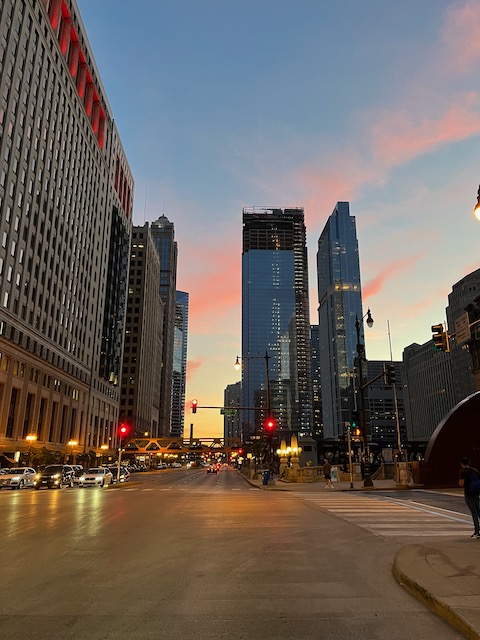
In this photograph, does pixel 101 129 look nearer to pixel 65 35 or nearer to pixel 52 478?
pixel 65 35

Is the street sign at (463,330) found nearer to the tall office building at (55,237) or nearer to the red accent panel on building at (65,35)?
the tall office building at (55,237)

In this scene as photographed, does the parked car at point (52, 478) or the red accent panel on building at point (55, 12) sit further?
the red accent panel on building at point (55, 12)

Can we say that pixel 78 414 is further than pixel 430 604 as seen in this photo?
Yes

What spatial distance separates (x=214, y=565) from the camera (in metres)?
9.15

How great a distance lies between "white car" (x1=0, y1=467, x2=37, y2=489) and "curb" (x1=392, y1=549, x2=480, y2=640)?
36.4 m

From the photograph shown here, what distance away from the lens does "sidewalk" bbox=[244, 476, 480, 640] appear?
5.70 metres

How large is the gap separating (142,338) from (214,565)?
157672 millimetres

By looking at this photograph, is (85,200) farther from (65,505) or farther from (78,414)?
(65,505)

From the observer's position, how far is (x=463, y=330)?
14305mm

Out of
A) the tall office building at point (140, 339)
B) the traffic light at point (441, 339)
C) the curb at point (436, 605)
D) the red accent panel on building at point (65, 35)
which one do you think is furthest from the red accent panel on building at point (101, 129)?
the curb at point (436, 605)

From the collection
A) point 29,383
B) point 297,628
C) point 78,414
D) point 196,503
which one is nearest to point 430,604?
point 297,628

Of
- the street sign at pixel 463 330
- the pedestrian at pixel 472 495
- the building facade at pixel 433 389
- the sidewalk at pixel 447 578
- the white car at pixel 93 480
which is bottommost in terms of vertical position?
the white car at pixel 93 480

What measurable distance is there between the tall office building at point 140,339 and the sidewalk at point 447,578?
5761 inches

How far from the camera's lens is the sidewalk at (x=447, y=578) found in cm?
570
